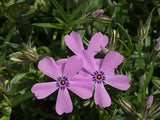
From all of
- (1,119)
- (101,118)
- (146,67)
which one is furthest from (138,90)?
(1,119)

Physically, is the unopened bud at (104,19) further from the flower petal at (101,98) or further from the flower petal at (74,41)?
the flower petal at (101,98)

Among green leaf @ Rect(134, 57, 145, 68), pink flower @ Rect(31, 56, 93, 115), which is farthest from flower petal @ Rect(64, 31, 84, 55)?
green leaf @ Rect(134, 57, 145, 68)

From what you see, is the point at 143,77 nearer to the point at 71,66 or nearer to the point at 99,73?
the point at 99,73

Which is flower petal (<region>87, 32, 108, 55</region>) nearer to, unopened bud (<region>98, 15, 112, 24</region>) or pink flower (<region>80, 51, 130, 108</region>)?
pink flower (<region>80, 51, 130, 108</region>)

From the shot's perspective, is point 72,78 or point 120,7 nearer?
point 72,78

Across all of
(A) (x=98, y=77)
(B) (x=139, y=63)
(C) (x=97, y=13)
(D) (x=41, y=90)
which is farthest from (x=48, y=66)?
(B) (x=139, y=63)

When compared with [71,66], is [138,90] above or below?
below

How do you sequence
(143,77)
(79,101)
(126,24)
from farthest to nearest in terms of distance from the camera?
1. (126,24)
2. (143,77)
3. (79,101)

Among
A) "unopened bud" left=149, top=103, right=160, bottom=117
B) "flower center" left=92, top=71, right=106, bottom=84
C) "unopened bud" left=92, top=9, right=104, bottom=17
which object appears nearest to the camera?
"flower center" left=92, top=71, right=106, bottom=84
